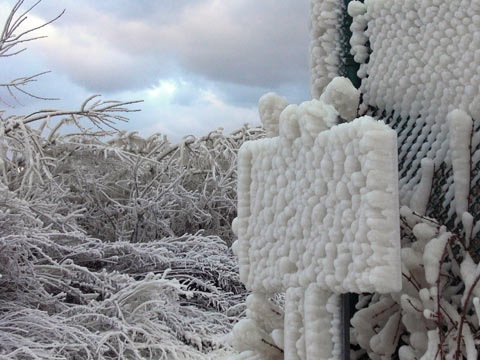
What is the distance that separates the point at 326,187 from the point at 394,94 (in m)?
0.45

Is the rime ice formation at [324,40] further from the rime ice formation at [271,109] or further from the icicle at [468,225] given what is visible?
the icicle at [468,225]

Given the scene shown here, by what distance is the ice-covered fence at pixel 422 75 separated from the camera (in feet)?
5.22

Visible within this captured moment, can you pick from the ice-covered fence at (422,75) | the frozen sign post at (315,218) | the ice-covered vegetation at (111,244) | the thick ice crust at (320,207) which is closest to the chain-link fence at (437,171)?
the ice-covered fence at (422,75)

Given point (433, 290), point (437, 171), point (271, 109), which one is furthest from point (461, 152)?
point (271, 109)

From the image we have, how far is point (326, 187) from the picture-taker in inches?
57.6

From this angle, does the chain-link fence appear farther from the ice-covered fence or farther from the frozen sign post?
the frozen sign post

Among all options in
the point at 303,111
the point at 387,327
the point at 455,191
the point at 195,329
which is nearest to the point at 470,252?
the point at 455,191

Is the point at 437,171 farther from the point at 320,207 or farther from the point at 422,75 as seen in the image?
the point at 320,207

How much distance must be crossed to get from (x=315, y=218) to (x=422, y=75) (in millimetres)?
516

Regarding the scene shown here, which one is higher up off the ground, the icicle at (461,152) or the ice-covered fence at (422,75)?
the ice-covered fence at (422,75)

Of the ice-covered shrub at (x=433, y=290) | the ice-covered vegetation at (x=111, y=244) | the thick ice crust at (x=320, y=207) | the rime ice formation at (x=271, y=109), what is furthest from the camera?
the ice-covered vegetation at (x=111, y=244)

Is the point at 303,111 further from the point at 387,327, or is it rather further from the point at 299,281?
the point at 387,327

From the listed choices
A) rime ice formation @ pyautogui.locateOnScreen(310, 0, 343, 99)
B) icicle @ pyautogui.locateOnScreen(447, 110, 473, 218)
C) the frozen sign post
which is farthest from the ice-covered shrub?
rime ice formation @ pyautogui.locateOnScreen(310, 0, 343, 99)

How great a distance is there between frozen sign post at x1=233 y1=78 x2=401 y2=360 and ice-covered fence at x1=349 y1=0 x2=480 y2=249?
147 millimetres
